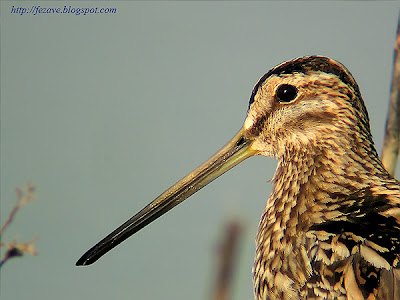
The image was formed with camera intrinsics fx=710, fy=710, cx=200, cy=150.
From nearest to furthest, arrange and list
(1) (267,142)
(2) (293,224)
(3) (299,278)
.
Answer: (3) (299,278)
(2) (293,224)
(1) (267,142)

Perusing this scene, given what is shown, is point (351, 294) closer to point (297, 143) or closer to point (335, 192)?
point (335, 192)

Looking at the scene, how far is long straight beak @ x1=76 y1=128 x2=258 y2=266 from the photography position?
3211 mm

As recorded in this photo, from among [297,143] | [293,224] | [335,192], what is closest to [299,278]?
[293,224]

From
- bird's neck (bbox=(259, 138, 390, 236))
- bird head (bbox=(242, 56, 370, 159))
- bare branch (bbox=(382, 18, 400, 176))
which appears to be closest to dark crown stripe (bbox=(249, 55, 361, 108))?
bird head (bbox=(242, 56, 370, 159))

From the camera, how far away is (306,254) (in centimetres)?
256

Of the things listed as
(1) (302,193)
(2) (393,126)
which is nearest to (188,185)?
(1) (302,193)

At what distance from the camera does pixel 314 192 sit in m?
2.89

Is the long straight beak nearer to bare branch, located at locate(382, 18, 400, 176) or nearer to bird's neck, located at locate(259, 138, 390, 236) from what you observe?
bird's neck, located at locate(259, 138, 390, 236)

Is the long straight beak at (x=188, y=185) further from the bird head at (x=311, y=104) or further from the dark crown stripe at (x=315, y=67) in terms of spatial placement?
the dark crown stripe at (x=315, y=67)

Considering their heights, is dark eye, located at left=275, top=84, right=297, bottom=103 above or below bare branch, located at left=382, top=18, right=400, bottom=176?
above

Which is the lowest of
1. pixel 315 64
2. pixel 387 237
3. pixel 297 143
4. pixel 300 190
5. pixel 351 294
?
pixel 351 294

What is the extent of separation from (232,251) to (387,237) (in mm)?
546

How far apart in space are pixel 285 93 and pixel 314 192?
46cm

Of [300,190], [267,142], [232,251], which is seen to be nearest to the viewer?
[232,251]
